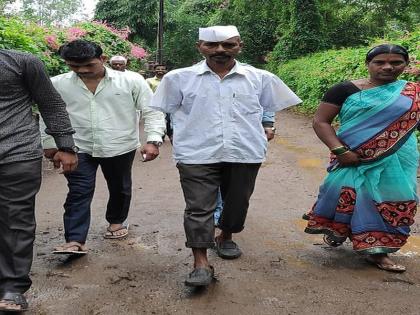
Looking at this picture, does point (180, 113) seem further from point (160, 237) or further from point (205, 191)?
point (160, 237)

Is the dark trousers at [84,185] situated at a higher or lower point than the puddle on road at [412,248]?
higher

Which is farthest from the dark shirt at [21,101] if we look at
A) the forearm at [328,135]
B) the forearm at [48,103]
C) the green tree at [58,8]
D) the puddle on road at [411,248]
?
the green tree at [58,8]

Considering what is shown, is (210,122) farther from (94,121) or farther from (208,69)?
(94,121)

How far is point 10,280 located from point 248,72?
2.02m

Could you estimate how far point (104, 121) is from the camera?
3.87 m

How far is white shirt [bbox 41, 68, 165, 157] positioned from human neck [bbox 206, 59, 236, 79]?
67 centimetres

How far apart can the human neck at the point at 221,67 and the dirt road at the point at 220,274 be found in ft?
4.54

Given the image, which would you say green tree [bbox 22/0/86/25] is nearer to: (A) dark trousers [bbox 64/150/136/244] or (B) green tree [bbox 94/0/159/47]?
(B) green tree [bbox 94/0/159/47]

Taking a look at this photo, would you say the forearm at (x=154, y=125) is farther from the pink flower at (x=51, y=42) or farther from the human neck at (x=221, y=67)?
the pink flower at (x=51, y=42)

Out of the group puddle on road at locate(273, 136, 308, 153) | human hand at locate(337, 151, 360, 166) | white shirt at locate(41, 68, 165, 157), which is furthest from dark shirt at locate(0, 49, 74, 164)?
puddle on road at locate(273, 136, 308, 153)

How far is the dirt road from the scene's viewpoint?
3.02 meters

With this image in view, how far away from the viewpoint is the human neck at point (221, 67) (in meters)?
3.40

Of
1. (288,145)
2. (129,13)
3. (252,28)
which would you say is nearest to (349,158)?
(288,145)

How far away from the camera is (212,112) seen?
3.36 meters
